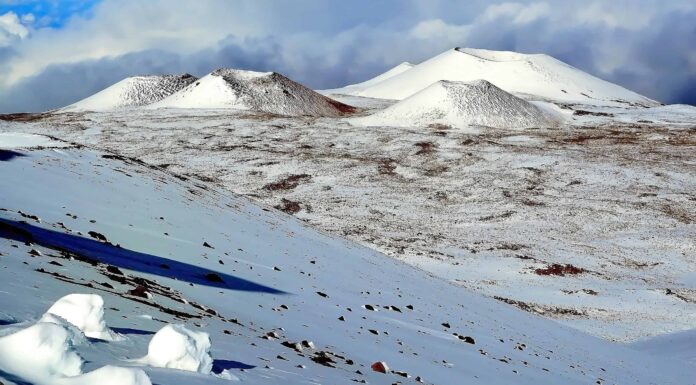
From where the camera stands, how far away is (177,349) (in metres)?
8.33

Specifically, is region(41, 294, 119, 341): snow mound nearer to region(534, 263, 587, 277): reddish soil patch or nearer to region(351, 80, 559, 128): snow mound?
region(534, 263, 587, 277): reddish soil patch

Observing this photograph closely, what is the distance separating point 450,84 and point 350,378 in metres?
113

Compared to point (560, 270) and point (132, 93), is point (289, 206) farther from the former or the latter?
point (132, 93)

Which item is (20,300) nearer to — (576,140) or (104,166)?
(104,166)

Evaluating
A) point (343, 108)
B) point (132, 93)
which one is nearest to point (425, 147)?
point (343, 108)

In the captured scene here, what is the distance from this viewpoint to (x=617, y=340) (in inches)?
1351

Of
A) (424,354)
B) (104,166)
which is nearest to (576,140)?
(104,166)

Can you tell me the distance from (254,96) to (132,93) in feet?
123

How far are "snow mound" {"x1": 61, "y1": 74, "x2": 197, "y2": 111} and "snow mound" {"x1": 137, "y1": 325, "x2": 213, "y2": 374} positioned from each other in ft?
474

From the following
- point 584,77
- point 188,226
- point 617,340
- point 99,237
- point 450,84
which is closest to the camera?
point 99,237

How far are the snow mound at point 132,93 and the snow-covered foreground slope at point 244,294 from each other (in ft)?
392

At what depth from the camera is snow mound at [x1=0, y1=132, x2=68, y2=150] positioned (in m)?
33.4

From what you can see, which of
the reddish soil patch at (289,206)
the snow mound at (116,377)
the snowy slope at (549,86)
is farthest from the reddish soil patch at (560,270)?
the snowy slope at (549,86)

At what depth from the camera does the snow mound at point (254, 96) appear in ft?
417
